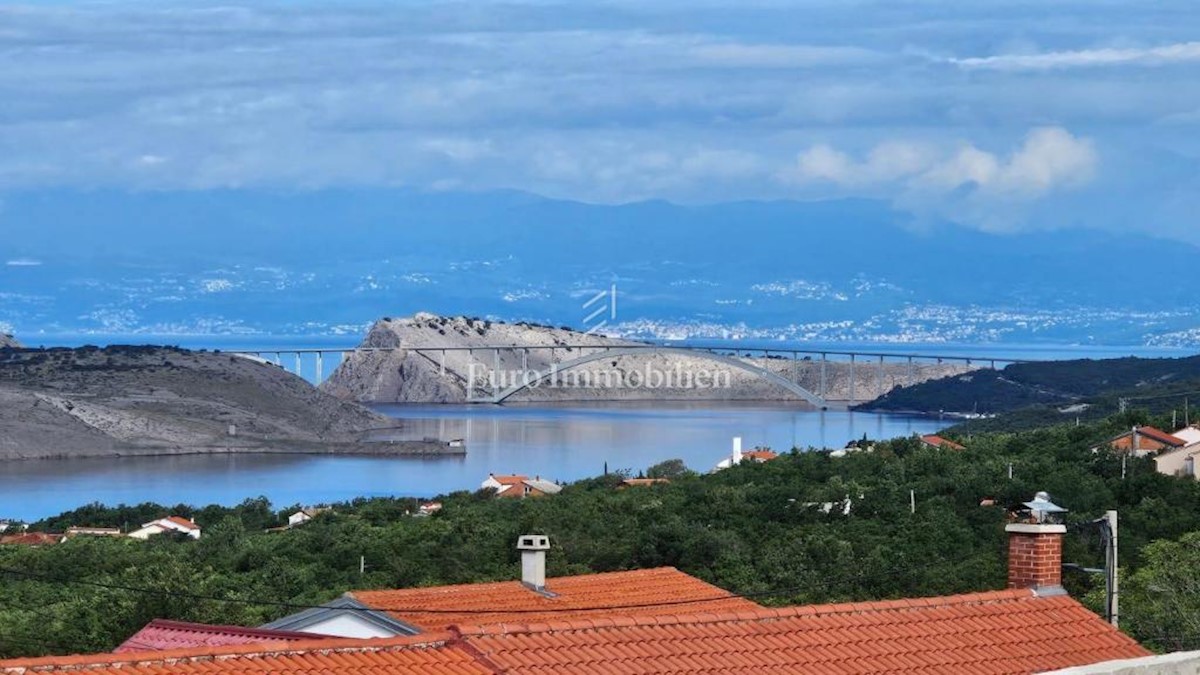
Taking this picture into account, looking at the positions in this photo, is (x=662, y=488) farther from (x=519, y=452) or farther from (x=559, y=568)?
(x=519, y=452)

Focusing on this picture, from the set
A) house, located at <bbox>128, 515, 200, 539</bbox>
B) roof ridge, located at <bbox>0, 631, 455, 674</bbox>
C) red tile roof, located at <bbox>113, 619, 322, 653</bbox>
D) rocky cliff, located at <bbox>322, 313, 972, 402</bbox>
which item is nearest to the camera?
roof ridge, located at <bbox>0, 631, 455, 674</bbox>

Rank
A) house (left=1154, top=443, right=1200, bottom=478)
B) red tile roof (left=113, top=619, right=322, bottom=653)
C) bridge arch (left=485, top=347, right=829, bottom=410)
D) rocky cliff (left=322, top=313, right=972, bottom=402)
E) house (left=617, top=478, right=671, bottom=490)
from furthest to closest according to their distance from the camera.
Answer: rocky cliff (left=322, top=313, right=972, bottom=402)
bridge arch (left=485, top=347, right=829, bottom=410)
house (left=617, top=478, right=671, bottom=490)
house (left=1154, top=443, right=1200, bottom=478)
red tile roof (left=113, top=619, right=322, bottom=653)

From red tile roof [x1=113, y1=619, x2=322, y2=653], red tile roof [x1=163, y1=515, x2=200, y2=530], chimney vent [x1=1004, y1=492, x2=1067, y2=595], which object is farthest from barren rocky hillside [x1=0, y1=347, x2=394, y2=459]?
chimney vent [x1=1004, y1=492, x2=1067, y2=595]

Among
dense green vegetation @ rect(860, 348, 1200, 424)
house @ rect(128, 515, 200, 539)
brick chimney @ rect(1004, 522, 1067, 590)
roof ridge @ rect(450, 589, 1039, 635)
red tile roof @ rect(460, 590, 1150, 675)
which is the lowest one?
house @ rect(128, 515, 200, 539)

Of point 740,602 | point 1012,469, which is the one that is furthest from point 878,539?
point 740,602

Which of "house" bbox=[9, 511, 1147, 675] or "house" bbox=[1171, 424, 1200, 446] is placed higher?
"house" bbox=[1171, 424, 1200, 446]

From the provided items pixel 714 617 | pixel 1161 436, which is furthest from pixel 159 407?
pixel 714 617

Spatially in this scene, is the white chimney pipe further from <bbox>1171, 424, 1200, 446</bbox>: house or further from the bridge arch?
the bridge arch
